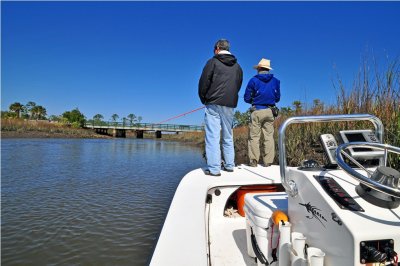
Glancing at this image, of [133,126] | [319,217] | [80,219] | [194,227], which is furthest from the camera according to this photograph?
[133,126]

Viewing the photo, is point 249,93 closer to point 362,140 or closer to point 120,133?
point 362,140

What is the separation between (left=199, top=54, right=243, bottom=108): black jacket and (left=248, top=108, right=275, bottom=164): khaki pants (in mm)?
883

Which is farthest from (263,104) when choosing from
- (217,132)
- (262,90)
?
(217,132)

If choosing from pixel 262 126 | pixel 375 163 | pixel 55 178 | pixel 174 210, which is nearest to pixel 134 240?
pixel 174 210

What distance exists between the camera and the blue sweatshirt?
4.02 meters

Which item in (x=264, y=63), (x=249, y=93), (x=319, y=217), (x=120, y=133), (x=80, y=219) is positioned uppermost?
(x=264, y=63)

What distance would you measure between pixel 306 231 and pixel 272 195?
595 millimetres

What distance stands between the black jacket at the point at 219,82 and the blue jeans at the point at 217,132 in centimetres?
9

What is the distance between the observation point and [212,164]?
3.04 meters

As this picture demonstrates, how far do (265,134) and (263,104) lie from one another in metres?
0.46

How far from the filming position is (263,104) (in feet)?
13.3

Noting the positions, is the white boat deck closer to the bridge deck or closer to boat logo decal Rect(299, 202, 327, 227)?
boat logo decal Rect(299, 202, 327, 227)

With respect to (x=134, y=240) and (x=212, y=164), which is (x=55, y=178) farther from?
(x=212, y=164)

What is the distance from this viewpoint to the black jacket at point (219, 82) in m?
3.23
